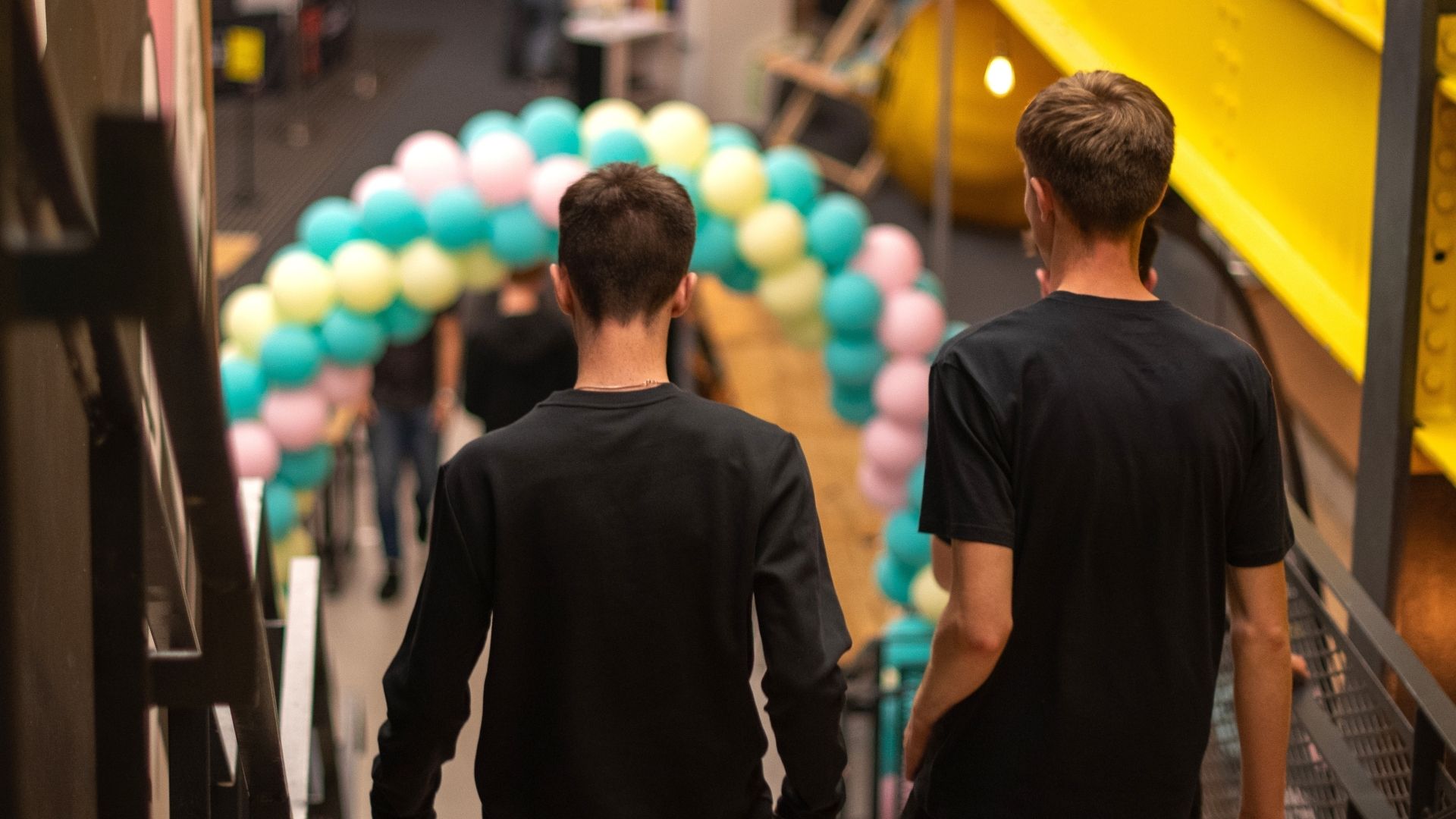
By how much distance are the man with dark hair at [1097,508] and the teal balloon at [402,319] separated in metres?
4.76

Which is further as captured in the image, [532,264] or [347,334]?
[347,334]

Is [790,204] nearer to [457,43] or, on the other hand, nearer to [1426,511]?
[1426,511]

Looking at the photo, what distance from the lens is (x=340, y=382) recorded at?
22.2 feet

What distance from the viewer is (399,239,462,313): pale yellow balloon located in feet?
21.1

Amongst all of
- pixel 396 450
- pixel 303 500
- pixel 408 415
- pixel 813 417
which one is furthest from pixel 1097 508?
pixel 813 417

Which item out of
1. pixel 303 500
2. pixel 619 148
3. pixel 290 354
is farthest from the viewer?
pixel 303 500

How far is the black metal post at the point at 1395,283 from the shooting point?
303 cm

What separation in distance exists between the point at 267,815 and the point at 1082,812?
105cm

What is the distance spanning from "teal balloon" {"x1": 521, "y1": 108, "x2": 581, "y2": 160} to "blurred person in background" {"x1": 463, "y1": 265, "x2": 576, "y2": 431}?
1.78 ft

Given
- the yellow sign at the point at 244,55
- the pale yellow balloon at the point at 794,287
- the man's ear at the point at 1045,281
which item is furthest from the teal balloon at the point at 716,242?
the yellow sign at the point at 244,55

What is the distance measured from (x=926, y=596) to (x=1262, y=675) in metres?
4.14

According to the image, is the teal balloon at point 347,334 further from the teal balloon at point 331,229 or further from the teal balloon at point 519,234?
the teal balloon at point 519,234

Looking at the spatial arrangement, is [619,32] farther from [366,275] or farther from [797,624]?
[797,624]

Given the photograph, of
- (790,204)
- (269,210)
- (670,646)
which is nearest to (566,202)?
(670,646)
